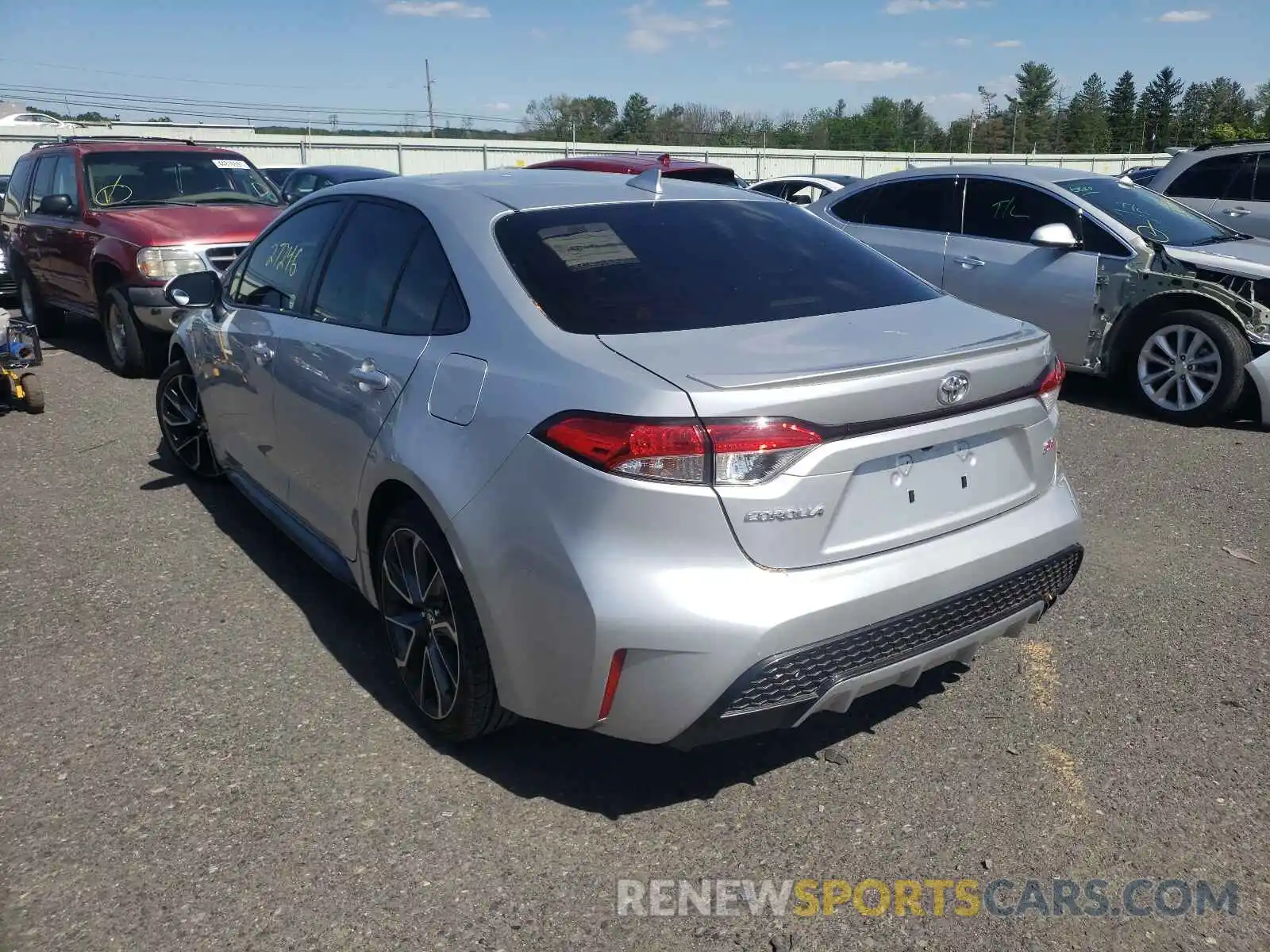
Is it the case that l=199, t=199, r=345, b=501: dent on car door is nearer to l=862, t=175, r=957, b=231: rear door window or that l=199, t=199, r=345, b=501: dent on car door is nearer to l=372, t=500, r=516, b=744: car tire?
l=372, t=500, r=516, b=744: car tire

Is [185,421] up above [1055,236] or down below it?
below

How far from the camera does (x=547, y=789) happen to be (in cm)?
305

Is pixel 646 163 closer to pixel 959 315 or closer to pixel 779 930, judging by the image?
pixel 959 315

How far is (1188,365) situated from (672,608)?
19.6 feet

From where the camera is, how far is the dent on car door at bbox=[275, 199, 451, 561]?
329cm

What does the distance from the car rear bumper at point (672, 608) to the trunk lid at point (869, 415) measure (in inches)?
2.8

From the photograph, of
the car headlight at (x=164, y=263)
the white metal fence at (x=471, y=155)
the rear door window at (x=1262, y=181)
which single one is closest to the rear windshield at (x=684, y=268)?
the car headlight at (x=164, y=263)

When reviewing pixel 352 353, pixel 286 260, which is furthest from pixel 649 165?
pixel 352 353

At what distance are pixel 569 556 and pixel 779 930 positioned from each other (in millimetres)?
1012

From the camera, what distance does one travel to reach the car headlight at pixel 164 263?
8.11 m

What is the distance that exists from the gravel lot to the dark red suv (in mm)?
4373

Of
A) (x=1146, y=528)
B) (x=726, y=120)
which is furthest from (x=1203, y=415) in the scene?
(x=726, y=120)

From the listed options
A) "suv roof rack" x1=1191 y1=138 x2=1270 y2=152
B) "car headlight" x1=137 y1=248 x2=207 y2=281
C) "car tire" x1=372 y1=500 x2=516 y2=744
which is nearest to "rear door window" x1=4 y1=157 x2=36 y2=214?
"car headlight" x1=137 y1=248 x2=207 y2=281

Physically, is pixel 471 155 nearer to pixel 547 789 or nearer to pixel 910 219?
pixel 910 219
